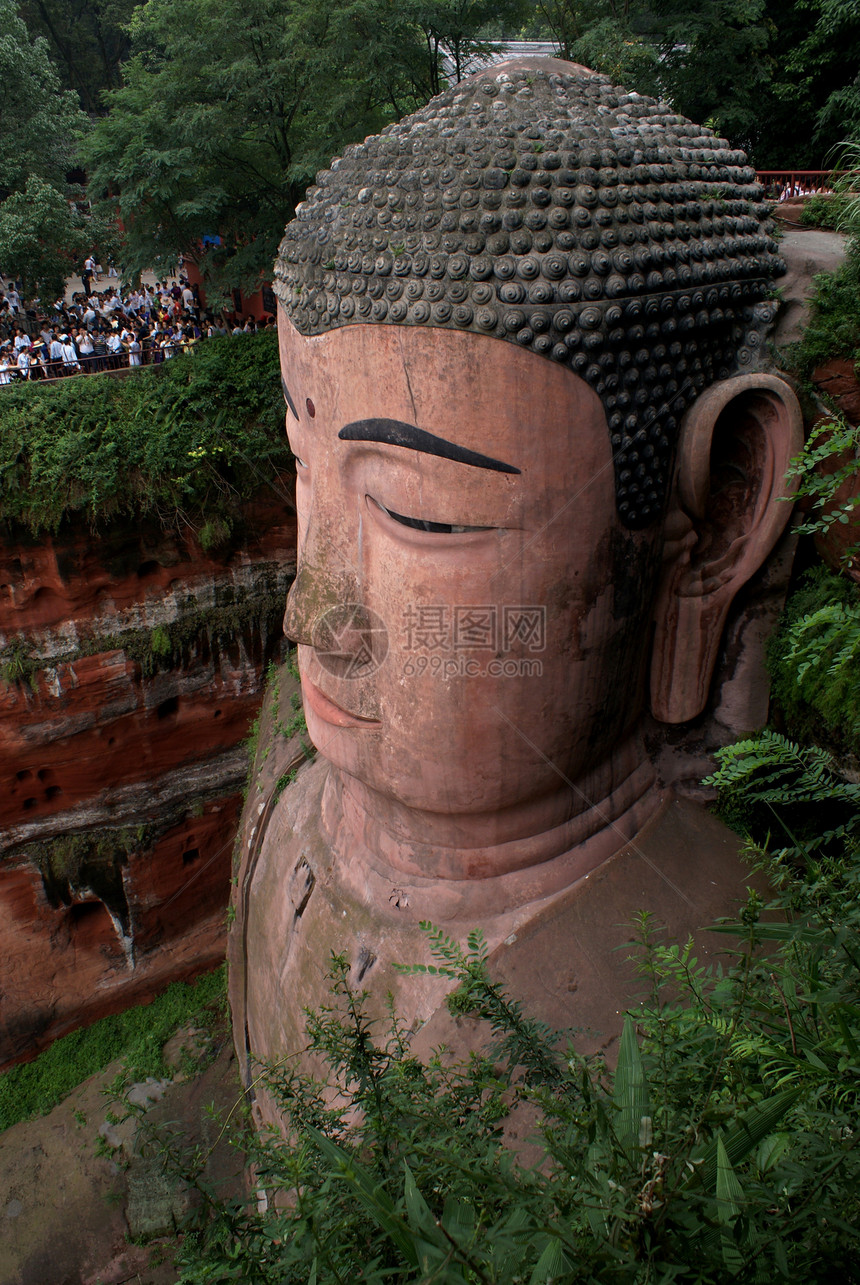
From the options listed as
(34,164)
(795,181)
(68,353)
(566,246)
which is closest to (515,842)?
(566,246)

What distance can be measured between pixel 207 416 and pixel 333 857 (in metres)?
6.68

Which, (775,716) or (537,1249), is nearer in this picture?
(537,1249)

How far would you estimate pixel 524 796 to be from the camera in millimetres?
3320

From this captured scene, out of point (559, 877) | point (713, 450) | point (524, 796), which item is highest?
point (713, 450)

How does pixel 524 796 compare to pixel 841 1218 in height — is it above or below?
below

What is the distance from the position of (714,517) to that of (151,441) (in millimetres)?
7238

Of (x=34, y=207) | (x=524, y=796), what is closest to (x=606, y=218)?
(x=524, y=796)

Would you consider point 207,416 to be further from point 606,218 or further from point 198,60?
point 606,218

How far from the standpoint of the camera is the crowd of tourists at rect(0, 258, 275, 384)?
11.0 m

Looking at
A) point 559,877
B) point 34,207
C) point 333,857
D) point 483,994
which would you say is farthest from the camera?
point 34,207

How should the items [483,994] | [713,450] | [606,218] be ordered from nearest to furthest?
[483,994], [606,218], [713,450]

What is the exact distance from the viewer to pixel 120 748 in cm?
966

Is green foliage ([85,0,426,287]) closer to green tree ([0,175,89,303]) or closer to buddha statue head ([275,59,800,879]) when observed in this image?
green tree ([0,175,89,303])

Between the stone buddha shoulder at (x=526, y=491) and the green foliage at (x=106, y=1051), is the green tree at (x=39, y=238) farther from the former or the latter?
the stone buddha shoulder at (x=526, y=491)
